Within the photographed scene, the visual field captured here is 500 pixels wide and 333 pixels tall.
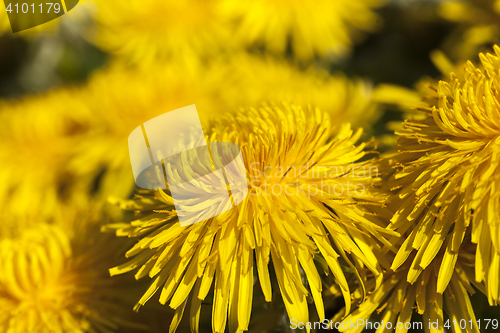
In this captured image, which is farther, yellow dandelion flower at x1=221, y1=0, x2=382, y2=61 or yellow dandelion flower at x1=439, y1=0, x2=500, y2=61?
yellow dandelion flower at x1=221, y1=0, x2=382, y2=61

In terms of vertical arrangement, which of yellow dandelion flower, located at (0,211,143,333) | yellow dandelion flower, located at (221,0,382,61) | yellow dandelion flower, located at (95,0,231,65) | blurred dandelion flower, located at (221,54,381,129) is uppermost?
yellow dandelion flower, located at (95,0,231,65)

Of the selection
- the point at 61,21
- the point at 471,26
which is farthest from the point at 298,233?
the point at 61,21

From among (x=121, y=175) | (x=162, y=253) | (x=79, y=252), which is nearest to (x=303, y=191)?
(x=162, y=253)

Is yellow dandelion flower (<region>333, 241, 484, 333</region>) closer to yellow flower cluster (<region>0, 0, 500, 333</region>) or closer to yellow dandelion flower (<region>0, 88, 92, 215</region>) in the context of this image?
yellow flower cluster (<region>0, 0, 500, 333</region>)

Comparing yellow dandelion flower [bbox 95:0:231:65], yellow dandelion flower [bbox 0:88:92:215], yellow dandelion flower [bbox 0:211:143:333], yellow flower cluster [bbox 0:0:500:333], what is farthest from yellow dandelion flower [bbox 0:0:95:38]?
yellow dandelion flower [bbox 0:211:143:333]

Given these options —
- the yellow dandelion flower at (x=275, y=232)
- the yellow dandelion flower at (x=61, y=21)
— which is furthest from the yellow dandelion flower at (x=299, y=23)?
the yellow dandelion flower at (x=275, y=232)

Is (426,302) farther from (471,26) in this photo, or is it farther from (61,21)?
(61,21)
